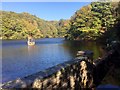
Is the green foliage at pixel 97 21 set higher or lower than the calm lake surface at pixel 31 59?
higher

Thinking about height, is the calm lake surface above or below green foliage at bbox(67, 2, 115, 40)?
below

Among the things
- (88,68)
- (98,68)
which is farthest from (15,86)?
(98,68)

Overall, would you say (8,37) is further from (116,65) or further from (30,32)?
(116,65)

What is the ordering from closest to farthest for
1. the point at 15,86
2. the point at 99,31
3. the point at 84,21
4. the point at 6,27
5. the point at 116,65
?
the point at 15,86 < the point at 116,65 < the point at 99,31 < the point at 84,21 < the point at 6,27

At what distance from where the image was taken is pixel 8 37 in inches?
5458

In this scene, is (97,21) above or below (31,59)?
above

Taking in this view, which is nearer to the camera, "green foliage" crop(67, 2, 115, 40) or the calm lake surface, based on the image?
the calm lake surface

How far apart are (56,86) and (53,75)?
452 mm

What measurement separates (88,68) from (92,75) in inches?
28.6

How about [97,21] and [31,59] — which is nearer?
[31,59]

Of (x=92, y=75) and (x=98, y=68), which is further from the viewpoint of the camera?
(x=98, y=68)

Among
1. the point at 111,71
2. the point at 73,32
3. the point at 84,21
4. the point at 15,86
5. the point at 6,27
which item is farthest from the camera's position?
the point at 6,27

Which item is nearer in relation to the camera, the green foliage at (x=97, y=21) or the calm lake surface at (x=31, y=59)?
the calm lake surface at (x=31, y=59)

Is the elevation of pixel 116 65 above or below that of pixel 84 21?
below
